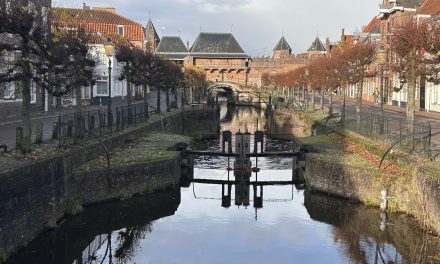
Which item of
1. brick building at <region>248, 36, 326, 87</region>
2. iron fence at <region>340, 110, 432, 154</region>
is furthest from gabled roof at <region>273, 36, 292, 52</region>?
iron fence at <region>340, 110, 432, 154</region>

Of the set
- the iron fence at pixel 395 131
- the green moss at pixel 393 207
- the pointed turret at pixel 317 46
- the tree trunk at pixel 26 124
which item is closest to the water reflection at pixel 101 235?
the tree trunk at pixel 26 124

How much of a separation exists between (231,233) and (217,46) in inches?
2904

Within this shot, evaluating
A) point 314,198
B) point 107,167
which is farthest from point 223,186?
point 107,167

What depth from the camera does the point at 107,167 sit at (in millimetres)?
18625

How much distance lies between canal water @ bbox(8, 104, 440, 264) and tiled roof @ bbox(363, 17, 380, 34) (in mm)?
45183

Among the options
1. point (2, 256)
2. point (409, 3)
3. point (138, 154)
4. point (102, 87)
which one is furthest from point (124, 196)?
point (409, 3)

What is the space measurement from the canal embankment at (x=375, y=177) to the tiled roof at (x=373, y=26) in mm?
40066

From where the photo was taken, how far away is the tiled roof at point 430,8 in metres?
42.9

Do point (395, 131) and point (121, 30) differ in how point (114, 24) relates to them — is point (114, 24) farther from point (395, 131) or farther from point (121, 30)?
point (395, 131)

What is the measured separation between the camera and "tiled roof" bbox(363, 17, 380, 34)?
6181 cm

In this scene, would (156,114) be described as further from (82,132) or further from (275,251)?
(275,251)

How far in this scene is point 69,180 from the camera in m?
16.9

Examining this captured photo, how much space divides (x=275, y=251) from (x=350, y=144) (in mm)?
11794

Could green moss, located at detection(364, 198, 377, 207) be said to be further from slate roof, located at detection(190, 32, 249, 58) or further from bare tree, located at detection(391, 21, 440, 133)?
slate roof, located at detection(190, 32, 249, 58)
